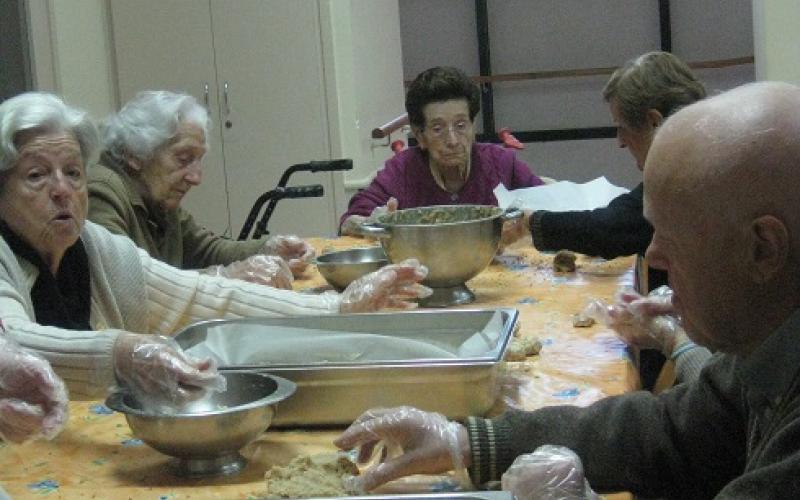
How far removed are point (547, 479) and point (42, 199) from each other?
1.40 metres

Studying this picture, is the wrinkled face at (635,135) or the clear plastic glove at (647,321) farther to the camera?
the wrinkled face at (635,135)

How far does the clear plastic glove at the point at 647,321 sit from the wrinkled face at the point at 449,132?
1848 mm

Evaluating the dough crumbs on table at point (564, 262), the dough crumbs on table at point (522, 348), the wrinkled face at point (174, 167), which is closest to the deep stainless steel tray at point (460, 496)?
the dough crumbs on table at point (522, 348)

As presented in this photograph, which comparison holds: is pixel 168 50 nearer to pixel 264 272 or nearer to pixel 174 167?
pixel 174 167

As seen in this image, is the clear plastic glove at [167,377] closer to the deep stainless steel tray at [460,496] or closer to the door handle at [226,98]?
the deep stainless steel tray at [460,496]

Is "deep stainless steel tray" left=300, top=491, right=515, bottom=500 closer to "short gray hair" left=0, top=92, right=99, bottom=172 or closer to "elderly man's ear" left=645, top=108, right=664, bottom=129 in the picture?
"short gray hair" left=0, top=92, right=99, bottom=172

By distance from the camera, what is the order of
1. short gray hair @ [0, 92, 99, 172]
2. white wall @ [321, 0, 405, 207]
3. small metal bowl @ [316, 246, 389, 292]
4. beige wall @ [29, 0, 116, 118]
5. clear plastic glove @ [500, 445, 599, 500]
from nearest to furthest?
clear plastic glove @ [500, 445, 599, 500] < short gray hair @ [0, 92, 99, 172] < small metal bowl @ [316, 246, 389, 292] < beige wall @ [29, 0, 116, 118] < white wall @ [321, 0, 405, 207]

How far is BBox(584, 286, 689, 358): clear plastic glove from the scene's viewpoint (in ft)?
7.22

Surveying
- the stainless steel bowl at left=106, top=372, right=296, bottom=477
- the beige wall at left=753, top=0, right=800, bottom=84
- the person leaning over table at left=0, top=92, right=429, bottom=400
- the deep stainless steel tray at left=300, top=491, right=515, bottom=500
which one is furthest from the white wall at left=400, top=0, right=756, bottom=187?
the deep stainless steel tray at left=300, top=491, right=515, bottom=500

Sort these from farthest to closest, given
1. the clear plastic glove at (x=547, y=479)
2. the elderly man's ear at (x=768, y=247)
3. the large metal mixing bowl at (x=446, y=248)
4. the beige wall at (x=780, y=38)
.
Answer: the beige wall at (x=780, y=38)
the large metal mixing bowl at (x=446, y=248)
the clear plastic glove at (x=547, y=479)
the elderly man's ear at (x=768, y=247)

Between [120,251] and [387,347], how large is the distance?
906 millimetres

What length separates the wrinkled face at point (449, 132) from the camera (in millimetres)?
4066

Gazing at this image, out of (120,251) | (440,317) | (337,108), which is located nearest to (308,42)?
(337,108)

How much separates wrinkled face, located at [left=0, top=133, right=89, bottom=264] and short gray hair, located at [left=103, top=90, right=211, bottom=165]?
3.19ft
